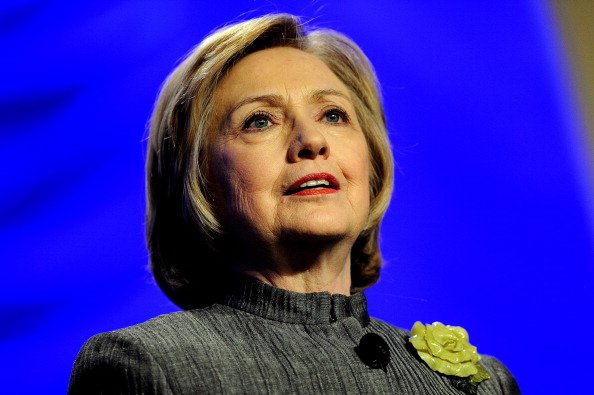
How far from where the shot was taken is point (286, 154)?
1.53 meters

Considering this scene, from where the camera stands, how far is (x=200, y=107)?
167cm

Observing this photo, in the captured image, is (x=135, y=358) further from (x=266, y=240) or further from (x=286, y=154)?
(x=286, y=154)

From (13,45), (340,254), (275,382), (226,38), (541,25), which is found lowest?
(275,382)

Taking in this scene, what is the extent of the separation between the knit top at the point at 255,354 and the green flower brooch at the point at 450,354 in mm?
17

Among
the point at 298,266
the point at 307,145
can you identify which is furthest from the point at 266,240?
the point at 307,145

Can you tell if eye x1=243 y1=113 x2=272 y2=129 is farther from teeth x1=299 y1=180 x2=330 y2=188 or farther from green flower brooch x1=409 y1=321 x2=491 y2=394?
green flower brooch x1=409 y1=321 x2=491 y2=394

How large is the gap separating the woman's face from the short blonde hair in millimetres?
34

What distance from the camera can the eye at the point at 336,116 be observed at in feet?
5.46

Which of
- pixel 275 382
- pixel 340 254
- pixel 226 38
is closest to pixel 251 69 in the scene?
pixel 226 38

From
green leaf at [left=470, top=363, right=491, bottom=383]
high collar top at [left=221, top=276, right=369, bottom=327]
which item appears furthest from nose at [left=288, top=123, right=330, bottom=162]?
green leaf at [left=470, top=363, right=491, bottom=383]

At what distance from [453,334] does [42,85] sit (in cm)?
116

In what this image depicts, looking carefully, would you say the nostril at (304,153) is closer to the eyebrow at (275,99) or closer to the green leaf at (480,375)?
the eyebrow at (275,99)

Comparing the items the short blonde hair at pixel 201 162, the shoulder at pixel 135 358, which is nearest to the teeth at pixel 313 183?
the short blonde hair at pixel 201 162

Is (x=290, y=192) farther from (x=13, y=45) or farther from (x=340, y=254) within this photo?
(x=13, y=45)
